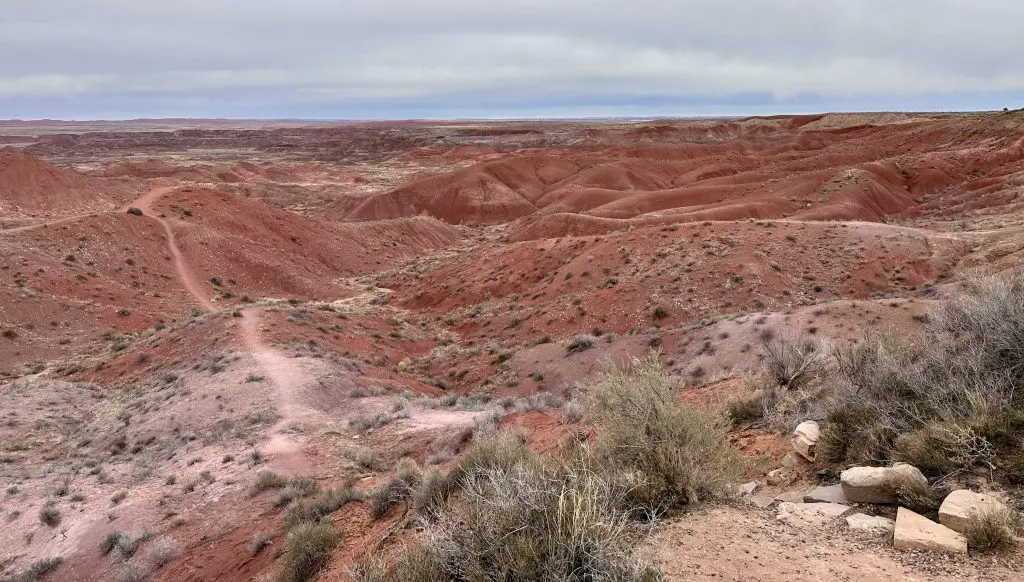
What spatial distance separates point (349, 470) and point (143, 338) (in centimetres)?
1615

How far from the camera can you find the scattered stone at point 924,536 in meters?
3.94

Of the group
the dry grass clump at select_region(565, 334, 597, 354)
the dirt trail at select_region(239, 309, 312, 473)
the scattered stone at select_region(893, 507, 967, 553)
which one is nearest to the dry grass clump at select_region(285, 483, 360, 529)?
the dirt trail at select_region(239, 309, 312, 473)

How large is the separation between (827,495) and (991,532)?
49.8 inches

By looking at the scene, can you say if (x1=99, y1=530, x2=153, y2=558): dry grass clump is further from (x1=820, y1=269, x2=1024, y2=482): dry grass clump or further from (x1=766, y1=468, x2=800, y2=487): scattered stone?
(x1=820, y1=269, x2=1024, y2=482): dry grass clump

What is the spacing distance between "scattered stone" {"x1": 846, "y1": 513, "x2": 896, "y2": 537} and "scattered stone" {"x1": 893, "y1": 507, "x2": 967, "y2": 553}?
0.11m

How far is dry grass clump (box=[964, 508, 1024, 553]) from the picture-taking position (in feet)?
12.6

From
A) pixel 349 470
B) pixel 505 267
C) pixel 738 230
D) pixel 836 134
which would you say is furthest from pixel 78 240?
pixel 836 134

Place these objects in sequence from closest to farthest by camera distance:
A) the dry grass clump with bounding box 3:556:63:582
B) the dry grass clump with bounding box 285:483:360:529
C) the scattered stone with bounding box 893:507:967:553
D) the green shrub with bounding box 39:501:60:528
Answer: the scattered stone with bounding box 893:507:967:553, the dry grass clump with bounding box 285:483:360:529, the dry grass clump with bounding box 3:556:63:582, the green shrub with bounding box 39:501:60:528

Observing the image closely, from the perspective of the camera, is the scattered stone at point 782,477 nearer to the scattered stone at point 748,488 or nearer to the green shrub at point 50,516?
the scattered stone at point 748,488

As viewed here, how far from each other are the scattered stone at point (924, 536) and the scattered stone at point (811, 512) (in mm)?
487

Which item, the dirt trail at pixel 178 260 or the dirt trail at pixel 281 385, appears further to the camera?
the dirt trail at pixel 178 260

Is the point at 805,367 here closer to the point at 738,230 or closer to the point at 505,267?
the point at 738,230

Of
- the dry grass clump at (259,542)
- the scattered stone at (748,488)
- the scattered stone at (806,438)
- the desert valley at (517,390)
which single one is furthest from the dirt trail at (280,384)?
the scattered stone at (806,438)

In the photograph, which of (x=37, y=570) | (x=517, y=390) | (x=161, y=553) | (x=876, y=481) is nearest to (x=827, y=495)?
(x=876, y=481)
